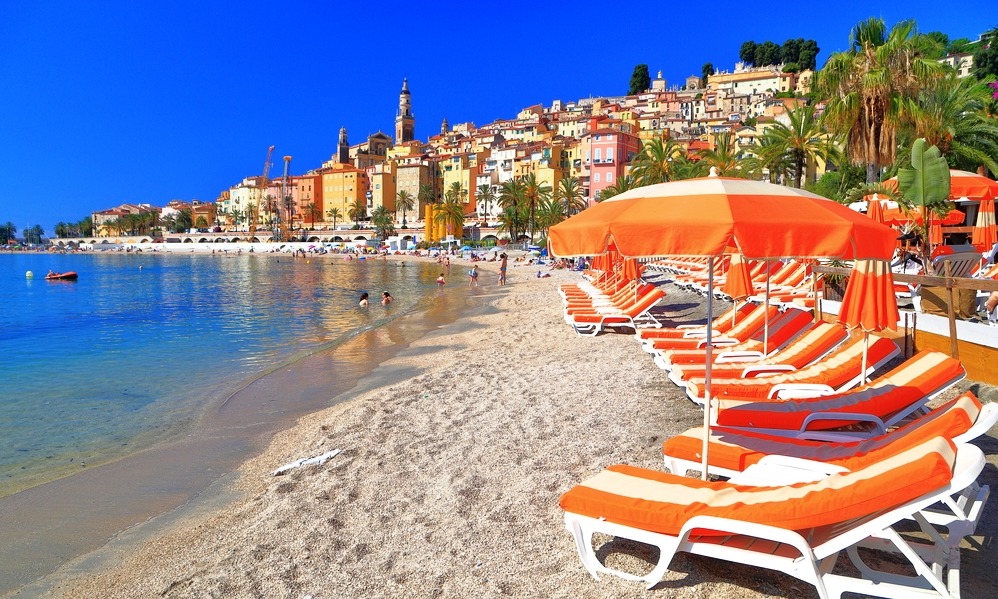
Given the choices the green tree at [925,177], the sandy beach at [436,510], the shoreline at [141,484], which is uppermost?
the green tree at [925,177]

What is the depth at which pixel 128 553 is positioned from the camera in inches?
189

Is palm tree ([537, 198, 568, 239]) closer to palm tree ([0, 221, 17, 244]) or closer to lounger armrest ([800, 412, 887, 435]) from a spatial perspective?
lounger armrest ([800, 412, 887, 435])

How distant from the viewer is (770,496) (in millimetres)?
3223

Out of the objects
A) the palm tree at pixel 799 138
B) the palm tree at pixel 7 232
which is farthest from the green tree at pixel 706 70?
the palm tree at pixel 7 232

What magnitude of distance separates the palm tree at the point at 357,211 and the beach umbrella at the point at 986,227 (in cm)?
11394

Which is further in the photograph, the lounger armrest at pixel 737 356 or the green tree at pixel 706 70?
the green tree at pixel 706 70

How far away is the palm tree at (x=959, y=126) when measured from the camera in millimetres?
20016

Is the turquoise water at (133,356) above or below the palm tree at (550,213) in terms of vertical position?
below

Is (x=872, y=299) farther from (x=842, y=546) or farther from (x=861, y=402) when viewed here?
(x=842, y=546)

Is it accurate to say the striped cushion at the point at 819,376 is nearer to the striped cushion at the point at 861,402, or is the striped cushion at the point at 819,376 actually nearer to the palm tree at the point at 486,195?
the striped cushion at the point at 861,402

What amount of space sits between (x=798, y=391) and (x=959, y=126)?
22049 mm

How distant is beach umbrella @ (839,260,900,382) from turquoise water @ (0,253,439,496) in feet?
26.2

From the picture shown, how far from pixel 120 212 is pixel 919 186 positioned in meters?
186

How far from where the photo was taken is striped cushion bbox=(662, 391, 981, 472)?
363 cm
